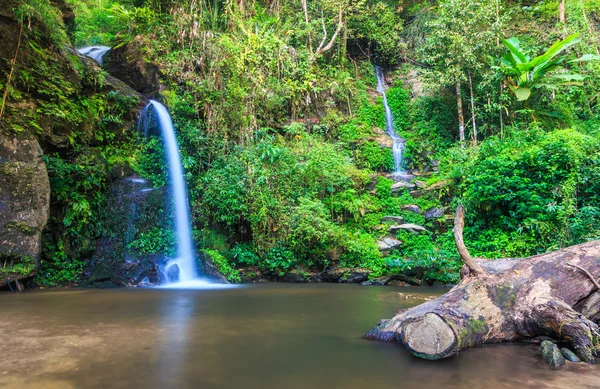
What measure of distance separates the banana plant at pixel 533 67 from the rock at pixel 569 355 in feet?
34.2

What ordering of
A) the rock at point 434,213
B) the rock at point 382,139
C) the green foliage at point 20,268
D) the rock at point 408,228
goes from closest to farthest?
the green foliage at point 20,268, the rock at point 408,228, the rock at point 434,213, the rock at point 382,139

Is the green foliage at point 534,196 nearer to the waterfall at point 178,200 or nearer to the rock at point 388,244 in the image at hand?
the rock at point 388,244

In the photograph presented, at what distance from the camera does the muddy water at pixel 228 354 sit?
2.64 m

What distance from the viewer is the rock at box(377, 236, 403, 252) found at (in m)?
10.0

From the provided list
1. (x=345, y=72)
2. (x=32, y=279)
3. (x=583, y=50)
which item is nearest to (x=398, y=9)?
(x=345, y=72)

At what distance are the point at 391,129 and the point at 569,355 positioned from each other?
13518 mm

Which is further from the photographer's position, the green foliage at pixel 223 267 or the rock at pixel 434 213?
the rock at pixel 434 213

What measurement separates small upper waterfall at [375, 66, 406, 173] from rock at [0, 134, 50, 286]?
11.1 metres

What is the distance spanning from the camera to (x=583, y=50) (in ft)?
44.2

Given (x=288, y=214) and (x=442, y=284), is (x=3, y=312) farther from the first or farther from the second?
(x=442, y=284)

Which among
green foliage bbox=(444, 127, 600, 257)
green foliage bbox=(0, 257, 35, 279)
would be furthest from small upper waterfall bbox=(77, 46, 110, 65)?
green foliage bbox=(444, 127, 600, 257)

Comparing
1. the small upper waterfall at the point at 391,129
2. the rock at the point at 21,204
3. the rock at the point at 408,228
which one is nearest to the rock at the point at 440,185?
the rock at the point at 408,228

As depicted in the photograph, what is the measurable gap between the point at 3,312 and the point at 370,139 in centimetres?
1243

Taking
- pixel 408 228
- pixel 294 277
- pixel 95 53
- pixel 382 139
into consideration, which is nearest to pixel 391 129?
pixel 382 139
